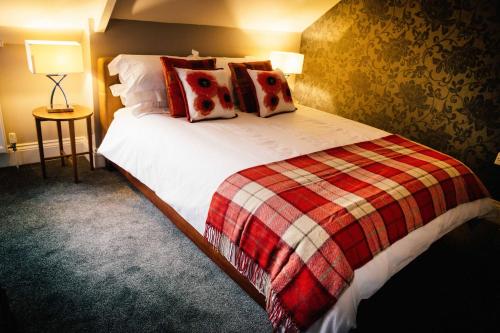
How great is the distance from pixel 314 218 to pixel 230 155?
0.64 metres

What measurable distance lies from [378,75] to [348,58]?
384mm

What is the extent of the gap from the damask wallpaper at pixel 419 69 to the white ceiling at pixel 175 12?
1.19 feet

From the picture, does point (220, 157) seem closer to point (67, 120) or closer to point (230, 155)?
point (230, 155)

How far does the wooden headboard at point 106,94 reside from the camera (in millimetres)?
2598

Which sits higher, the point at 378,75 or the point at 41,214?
the point at 378,75

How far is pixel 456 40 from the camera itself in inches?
107

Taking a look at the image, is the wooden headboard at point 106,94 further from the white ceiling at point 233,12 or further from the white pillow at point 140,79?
the white ceiling at point 233,12

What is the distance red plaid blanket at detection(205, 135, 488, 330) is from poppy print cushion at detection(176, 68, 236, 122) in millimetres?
817

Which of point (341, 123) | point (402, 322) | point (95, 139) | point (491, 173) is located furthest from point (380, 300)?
point (95, 139)

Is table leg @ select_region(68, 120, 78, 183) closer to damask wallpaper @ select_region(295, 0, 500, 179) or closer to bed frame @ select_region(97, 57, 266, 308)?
bed frame @ select_region(97, 57, 266, 308)

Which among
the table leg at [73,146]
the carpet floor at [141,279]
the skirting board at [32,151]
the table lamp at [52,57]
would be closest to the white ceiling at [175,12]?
the table lamp at [52,57]

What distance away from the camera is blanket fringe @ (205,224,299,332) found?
1.25 metres

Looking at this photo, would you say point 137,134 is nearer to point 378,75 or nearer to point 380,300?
point 380,300

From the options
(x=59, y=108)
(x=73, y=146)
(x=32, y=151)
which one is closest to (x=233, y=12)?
(x=59, y=108)
